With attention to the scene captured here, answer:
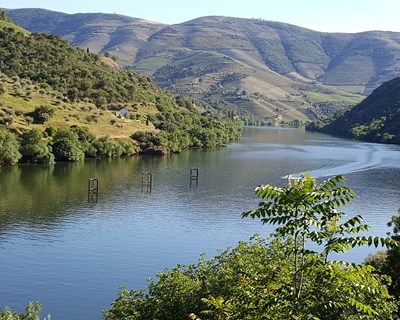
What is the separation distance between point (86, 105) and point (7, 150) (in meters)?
46.6

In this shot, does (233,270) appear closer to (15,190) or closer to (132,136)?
(15,190)

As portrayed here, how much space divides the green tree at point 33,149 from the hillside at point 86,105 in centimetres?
91

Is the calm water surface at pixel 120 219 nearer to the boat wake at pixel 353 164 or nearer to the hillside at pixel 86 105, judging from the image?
the boat wake at pixel 353 164

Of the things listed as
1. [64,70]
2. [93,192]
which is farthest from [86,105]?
[93,192]

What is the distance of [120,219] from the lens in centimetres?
6353

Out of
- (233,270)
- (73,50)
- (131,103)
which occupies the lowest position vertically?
(233,270)

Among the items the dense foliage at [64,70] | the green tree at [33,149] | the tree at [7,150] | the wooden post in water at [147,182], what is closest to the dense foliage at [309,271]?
the wooden post in water at [147,182]

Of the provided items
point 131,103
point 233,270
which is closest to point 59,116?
point 131,103

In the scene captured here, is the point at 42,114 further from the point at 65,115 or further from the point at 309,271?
the point at 309,271

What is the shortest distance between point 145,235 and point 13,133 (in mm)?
62524

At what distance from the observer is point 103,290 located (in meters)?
40.4

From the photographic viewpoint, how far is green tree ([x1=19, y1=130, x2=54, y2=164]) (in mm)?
106312

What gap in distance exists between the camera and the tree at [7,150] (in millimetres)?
100000

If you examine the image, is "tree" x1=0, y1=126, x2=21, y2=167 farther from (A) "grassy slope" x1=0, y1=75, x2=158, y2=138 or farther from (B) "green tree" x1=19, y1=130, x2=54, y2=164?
(A) "grassy slope" x1=0, y1=75, x2=158, y2=138
